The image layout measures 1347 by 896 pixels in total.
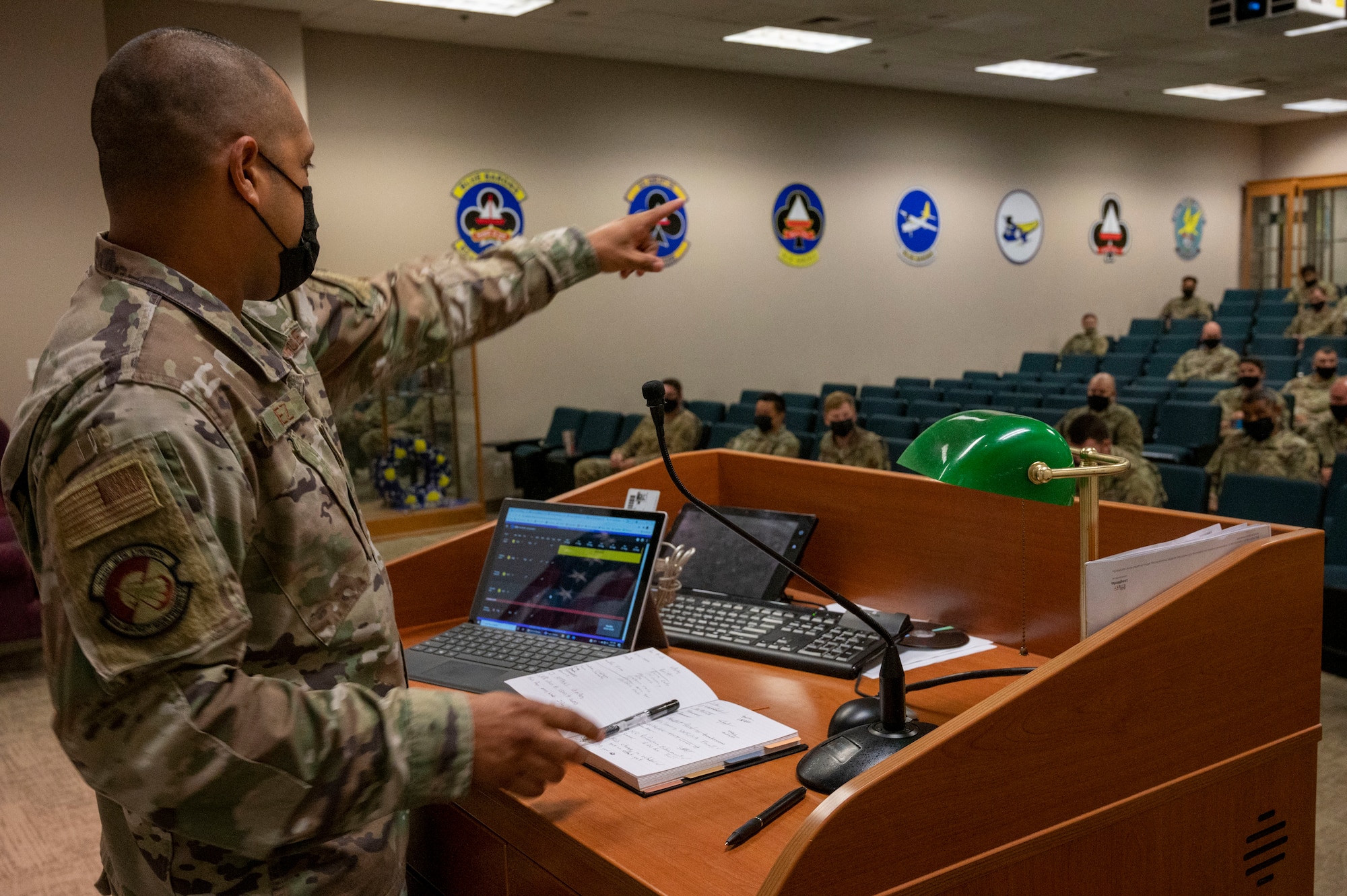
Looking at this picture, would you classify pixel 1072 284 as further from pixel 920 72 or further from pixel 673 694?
pixel 673 694

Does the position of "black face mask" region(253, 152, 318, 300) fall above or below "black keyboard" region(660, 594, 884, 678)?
above

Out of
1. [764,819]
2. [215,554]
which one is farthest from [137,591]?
[764,819]

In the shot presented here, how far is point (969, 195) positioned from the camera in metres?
11.0

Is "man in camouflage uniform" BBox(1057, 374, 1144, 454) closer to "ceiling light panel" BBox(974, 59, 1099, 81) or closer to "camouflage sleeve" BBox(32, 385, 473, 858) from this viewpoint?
"ceiling light panel" BBox(974, 59, 1099, 81)

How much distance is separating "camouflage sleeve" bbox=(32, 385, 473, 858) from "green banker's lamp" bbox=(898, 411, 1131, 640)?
2.23 ft

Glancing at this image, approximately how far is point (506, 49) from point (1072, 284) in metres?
6.87

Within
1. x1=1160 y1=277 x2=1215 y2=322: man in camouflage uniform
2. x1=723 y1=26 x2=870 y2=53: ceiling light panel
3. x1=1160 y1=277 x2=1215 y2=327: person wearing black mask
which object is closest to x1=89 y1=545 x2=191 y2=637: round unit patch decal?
x1=723 y1=26 x2=870 y2=53: ceiling light panel

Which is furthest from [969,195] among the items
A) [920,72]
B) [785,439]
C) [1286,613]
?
[1286,613]

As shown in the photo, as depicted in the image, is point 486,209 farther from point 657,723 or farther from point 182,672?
point 182,672

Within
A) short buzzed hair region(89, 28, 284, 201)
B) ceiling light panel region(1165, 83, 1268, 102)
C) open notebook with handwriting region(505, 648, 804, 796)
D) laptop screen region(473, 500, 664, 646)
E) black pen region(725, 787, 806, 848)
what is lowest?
black pen region(725, 787, 806, 848)

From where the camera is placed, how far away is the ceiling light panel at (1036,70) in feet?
31.4

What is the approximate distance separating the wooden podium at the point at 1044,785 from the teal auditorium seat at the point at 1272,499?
296 centimetres

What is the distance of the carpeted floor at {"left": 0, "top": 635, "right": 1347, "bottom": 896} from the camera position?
9.27ft

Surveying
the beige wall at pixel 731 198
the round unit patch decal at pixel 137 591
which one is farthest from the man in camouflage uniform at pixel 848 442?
the round unit patch decal at pixel 137 591
